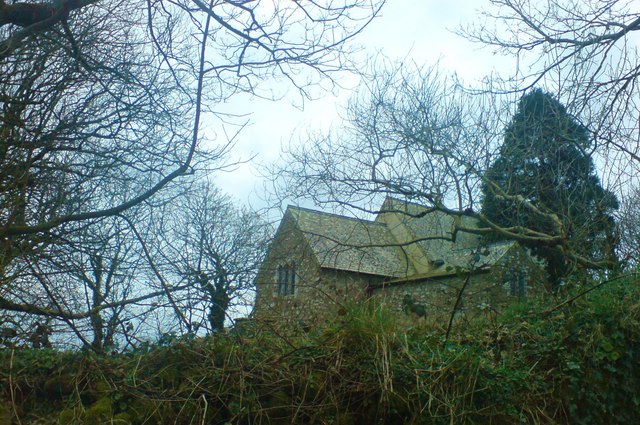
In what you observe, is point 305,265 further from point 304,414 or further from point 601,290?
point 304,414

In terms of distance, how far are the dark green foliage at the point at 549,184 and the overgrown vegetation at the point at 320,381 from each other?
5924 millimetres

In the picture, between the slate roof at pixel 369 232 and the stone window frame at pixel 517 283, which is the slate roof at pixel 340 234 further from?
the stone window frame at pixel 517 283

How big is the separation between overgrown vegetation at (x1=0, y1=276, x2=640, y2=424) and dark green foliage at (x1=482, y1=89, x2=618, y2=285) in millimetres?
5924

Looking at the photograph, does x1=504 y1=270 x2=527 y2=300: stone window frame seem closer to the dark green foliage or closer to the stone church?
the stone church

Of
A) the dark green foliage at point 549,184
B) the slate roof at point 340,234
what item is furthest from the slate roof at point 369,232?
the dark green foliage at point 549,184

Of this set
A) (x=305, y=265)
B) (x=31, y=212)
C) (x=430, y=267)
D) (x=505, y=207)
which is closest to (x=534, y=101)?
(x=505, y=207)

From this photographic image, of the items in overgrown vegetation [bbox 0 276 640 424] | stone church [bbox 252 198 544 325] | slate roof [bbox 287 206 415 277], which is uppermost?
slate roof [bbox 287 206 415 277]

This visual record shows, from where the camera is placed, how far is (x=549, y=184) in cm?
1245

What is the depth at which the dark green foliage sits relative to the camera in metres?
11.3

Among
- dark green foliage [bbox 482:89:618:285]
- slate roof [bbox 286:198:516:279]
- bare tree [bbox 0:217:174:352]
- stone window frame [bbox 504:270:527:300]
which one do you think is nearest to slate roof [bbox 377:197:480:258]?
slate roof [bbox 286:198:516:279]

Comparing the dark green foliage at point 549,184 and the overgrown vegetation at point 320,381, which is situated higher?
the dark green foliage at point 549,184

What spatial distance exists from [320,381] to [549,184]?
8986 millimetres

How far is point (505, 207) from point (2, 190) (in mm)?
9498

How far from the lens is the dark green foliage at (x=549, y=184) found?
11.3 meters
